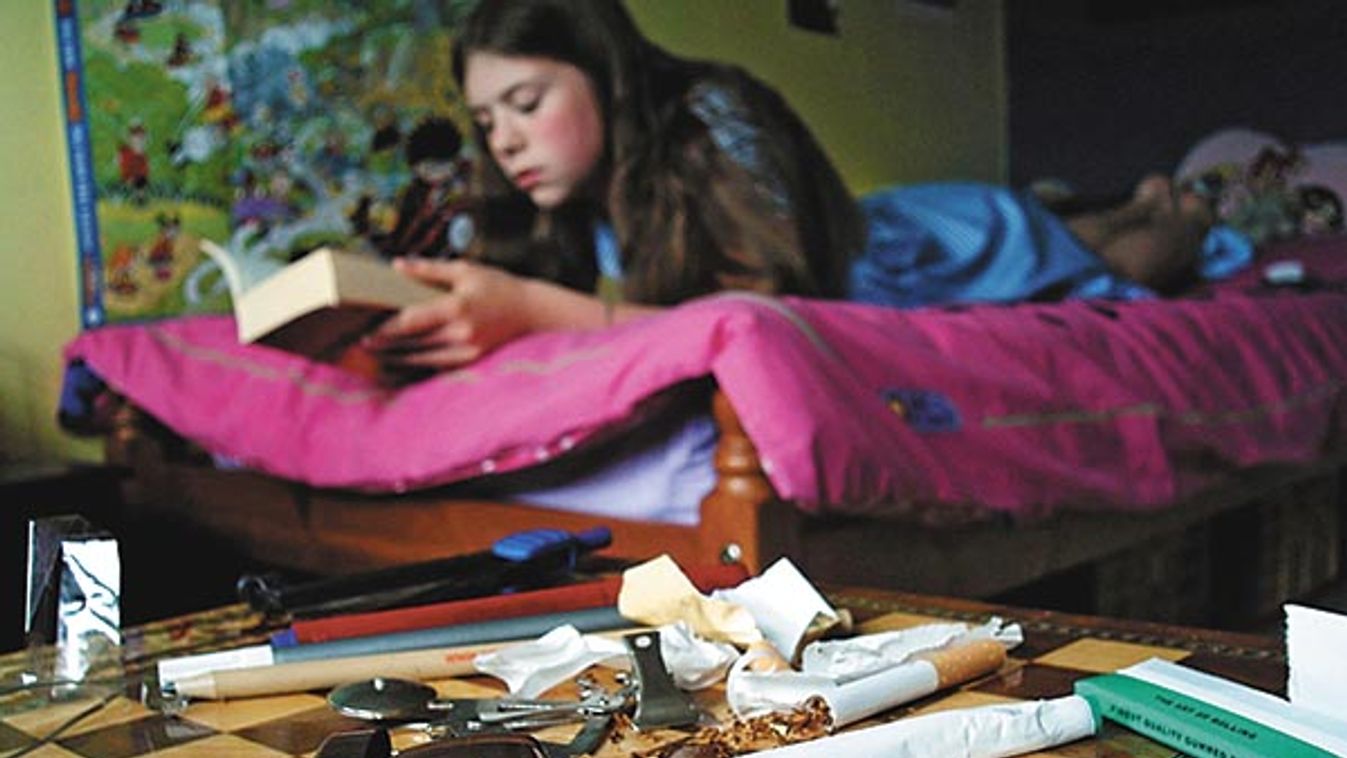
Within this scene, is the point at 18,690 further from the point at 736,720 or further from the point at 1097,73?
the point at 1097,73

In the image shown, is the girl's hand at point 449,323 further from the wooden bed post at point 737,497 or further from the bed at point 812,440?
the wooden bed post at point 737,497

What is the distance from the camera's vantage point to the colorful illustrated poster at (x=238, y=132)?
2033 millimetres

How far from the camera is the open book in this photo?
4.69 ft

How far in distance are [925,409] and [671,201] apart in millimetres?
984

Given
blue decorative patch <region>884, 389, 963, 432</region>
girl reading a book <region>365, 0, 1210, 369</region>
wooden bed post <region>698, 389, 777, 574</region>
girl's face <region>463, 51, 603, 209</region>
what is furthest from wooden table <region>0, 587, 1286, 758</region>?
girl's face <region>463, 51, 603, 209</region>

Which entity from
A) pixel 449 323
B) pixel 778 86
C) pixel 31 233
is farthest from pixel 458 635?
pixel 778 86

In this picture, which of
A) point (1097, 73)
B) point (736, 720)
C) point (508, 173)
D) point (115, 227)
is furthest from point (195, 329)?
point (1097, 73)

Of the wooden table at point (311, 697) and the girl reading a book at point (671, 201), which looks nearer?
the wooden table at point (311, 697)

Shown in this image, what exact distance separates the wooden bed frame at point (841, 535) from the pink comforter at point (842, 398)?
60mm

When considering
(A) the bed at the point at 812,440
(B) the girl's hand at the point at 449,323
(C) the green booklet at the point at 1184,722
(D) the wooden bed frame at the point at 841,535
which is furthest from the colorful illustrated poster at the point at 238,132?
(C) the green booklet at the point at 1184,722

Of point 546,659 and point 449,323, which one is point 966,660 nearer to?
point 546,659

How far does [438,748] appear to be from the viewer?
19.5 inches

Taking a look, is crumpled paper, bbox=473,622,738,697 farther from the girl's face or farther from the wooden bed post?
the girl's face

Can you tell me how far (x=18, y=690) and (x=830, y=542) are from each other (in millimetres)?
819
